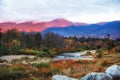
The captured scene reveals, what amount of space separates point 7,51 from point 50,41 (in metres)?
63.9

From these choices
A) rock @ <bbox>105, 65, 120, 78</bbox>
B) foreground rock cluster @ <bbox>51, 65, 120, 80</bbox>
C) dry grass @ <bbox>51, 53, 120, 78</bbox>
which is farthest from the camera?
dry grass @ <bbox>51, 53, 120, 78</bbox>

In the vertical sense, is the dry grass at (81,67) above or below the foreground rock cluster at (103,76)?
below

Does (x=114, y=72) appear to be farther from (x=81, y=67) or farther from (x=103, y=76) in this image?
(x=81, y=67)

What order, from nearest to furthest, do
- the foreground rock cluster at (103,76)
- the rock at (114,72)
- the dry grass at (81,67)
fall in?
1. the foreground rock cluster at (103,76)
2. the rock at (114,72)
3. the dry grass at (81,67)

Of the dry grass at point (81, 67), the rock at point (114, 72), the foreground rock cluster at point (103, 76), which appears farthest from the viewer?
the dry grass at point (81, 67)

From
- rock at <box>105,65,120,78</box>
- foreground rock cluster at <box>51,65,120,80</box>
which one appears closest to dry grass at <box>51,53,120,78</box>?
rock at <box>105,65,120,78</box>

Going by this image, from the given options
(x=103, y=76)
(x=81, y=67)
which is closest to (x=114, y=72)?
(x=103, y=76)

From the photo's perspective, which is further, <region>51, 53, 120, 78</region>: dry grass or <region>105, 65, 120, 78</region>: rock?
<region>51, 53, 120, 78</region>: dry grass

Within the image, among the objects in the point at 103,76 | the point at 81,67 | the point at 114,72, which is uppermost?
the point at 103,76

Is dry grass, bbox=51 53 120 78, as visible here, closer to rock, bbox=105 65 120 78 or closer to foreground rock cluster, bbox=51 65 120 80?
rock, bbox=105 65 120 78

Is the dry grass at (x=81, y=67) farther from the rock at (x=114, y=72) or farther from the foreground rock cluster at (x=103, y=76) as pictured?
the foreground rock cluster at (x=103, y=76)

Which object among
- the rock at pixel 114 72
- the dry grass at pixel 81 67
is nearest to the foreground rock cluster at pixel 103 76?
the rock at pixel 114 72

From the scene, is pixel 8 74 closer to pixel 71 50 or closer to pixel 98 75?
pixel 98 75

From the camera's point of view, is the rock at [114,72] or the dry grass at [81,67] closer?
the rock at [114,72]
